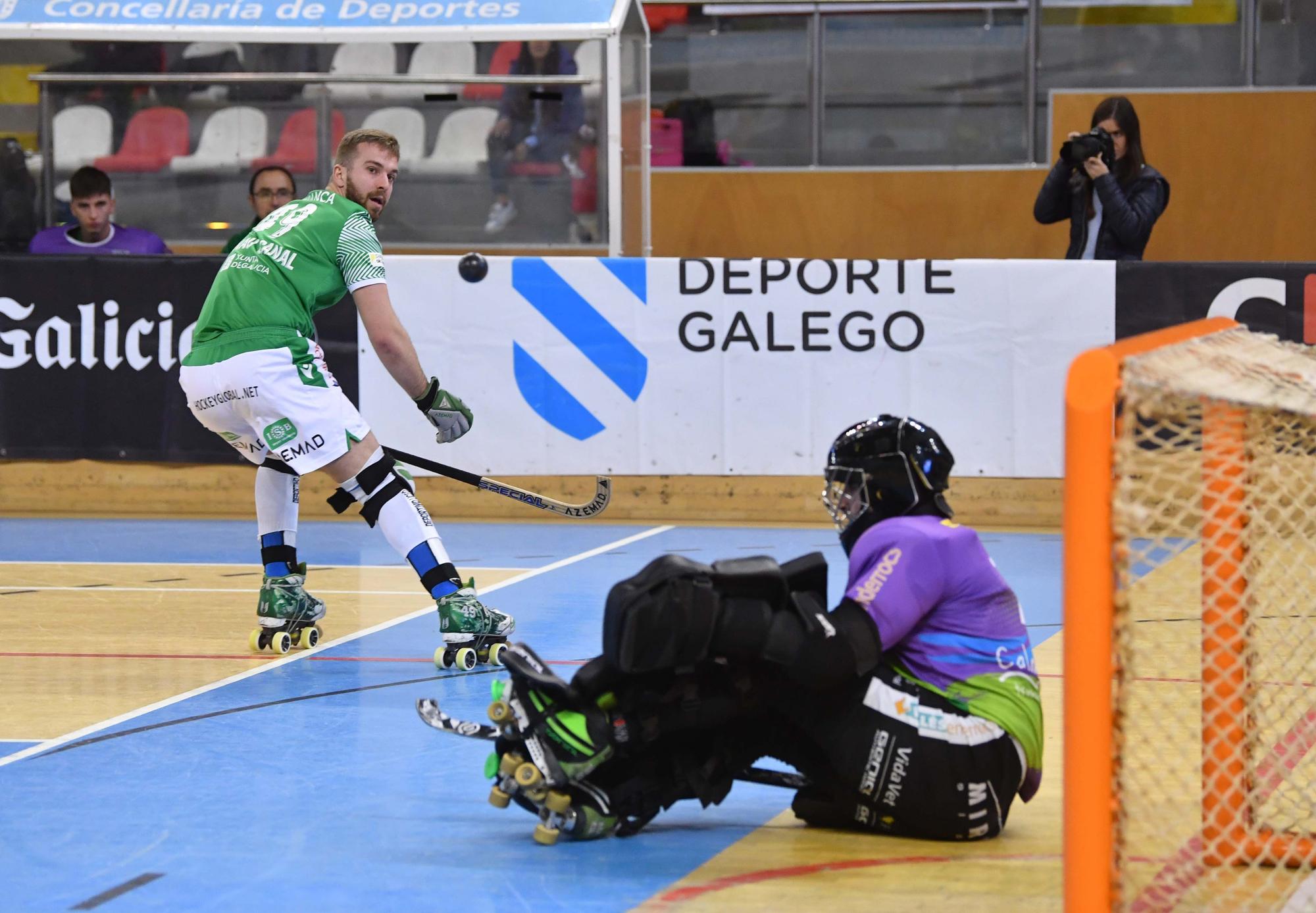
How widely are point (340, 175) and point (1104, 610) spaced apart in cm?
446

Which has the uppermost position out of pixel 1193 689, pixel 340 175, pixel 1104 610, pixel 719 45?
pixel 719 45

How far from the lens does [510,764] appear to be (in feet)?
14.3

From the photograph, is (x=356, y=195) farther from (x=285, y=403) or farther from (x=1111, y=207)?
(x=1111, y=207)

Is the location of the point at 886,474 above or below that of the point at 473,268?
below

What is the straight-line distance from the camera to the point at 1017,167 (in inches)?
576

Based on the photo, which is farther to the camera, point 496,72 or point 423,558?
point 496,72

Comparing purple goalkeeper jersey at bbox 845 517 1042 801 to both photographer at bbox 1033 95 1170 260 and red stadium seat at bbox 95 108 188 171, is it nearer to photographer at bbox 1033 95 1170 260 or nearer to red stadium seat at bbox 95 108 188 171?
photographer at bbox 1033 95 1170 260

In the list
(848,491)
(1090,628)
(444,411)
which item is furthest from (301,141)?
(1090,628)

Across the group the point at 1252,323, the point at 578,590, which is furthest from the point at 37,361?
the point at 1252,323

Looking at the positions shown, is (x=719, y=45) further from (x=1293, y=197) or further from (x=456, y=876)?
(x=456, y=876)

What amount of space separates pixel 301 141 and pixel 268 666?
7.29 metres

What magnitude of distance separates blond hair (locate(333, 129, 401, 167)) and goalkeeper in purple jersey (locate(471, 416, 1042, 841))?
3116 mm

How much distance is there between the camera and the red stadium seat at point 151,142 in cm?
1351

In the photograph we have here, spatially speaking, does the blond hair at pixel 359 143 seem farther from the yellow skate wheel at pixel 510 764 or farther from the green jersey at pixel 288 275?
the yellow skate wheel at pixel 510 764
